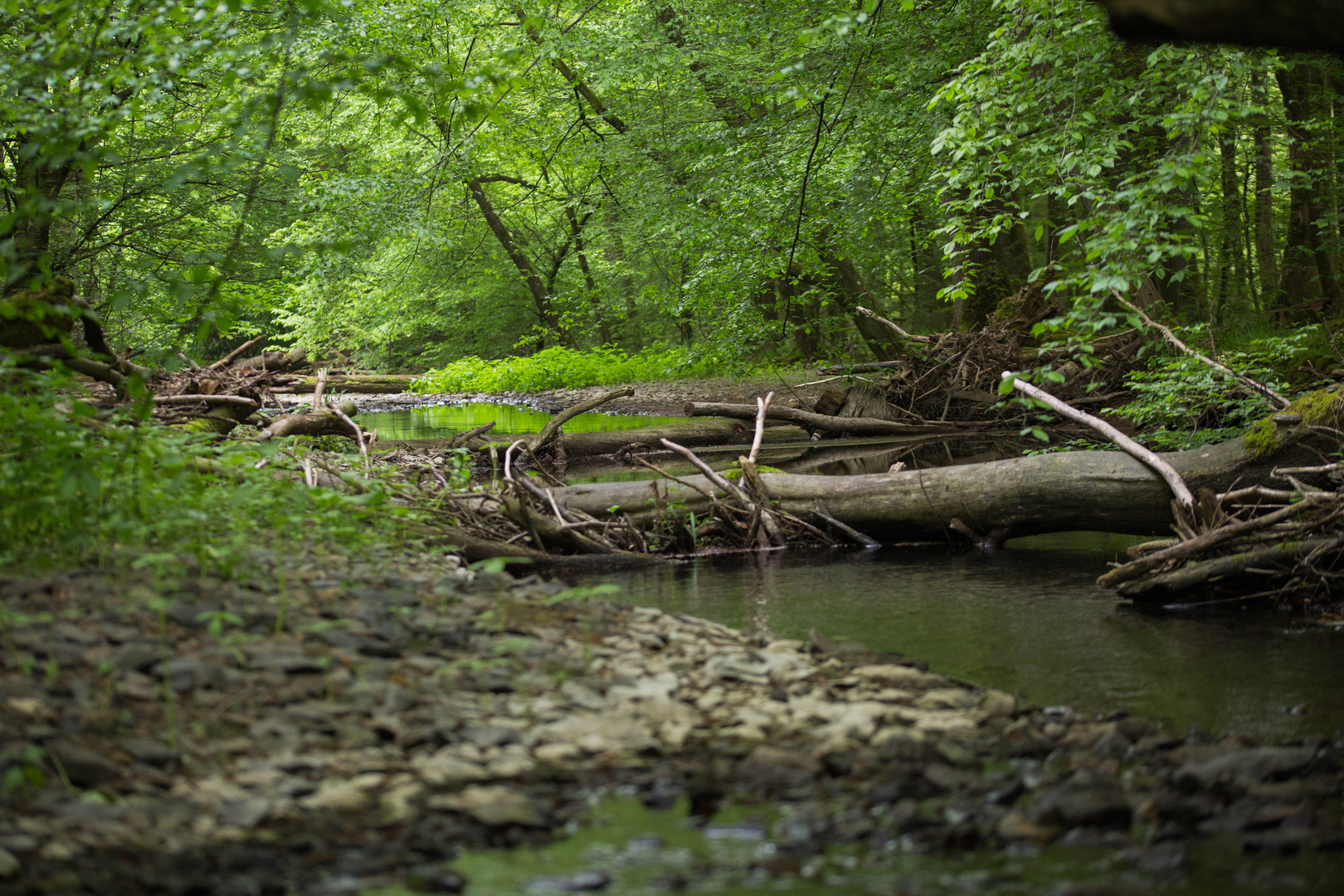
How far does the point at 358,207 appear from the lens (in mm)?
13039

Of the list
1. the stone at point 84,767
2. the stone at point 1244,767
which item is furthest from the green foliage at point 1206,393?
the stone at point 84,767

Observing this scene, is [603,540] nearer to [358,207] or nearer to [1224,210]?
[358,207]

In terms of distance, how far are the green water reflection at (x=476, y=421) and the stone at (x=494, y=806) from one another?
32.5 ft

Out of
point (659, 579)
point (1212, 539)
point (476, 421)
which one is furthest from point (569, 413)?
point (476, 421)

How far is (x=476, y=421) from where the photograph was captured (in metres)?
17.0

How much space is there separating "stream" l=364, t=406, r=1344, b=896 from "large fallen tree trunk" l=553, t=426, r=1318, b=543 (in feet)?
0.90

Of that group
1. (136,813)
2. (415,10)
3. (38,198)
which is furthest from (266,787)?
(415,10)

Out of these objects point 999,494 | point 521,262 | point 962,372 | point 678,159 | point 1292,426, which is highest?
point 521,262

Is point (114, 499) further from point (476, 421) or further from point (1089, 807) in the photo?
point (476, 421)

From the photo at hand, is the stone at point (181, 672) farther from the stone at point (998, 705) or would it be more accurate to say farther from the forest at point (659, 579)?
the stone at point (998, 705)

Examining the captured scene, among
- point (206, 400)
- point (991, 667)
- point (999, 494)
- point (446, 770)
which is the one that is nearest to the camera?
point (446, 770)

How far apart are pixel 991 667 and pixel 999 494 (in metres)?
2.88

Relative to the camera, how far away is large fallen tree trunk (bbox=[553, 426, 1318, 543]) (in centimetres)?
630

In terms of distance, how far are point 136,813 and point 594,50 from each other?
51.6 feet
